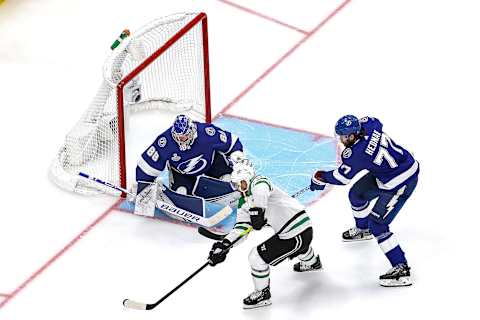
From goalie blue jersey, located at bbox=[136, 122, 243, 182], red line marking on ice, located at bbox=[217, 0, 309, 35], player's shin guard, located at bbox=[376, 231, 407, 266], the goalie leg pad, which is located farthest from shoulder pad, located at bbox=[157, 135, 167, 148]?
red line marking on ice, located at bbox=[217, 0, 309, 35]

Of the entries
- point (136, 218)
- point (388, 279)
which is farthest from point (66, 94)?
point (388, 279)

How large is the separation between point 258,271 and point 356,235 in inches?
33.8

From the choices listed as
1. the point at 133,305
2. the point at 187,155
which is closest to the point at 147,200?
the point at 187,155

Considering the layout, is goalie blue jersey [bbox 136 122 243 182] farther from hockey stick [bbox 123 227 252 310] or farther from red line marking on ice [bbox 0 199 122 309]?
hockey stick [bbox 123 227 252 310]

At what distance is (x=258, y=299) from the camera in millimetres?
7562

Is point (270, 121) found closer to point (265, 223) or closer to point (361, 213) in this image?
point (361, 213)

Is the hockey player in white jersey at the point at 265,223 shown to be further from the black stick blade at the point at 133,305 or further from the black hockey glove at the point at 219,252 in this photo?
the black stick blade at the point at 133,305

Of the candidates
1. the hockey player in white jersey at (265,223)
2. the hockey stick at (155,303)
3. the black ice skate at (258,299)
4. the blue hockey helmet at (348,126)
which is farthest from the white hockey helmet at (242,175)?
the black ice skate at (258,299)

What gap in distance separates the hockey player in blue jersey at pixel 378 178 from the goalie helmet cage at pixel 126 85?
1.50 metres

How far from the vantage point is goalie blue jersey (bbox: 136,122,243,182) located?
26.7 ft

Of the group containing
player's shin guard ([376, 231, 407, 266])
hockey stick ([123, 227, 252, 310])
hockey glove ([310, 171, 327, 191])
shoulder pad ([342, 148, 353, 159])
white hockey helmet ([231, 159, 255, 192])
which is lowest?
hockey stick ([123, 227, 252, 310])

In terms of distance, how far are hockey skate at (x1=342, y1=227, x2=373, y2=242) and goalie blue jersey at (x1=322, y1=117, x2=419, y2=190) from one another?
54 cm

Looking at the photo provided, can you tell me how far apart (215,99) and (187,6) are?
1427 mm

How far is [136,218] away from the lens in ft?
27.7
